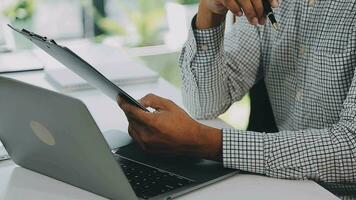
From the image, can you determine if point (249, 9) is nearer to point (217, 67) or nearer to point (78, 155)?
point (217, 67)

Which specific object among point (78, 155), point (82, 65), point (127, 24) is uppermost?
point (82, 65)

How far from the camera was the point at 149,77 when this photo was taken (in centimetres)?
153

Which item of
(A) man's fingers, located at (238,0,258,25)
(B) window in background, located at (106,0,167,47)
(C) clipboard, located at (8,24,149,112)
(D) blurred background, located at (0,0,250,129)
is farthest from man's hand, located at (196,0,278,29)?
(B) window in background, located at (106,0,167,47)

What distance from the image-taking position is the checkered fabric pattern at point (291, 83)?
0.97 metres

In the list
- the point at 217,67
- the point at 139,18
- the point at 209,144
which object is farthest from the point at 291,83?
the point at 139,18

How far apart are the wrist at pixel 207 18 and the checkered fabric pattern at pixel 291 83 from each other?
0.02 metres

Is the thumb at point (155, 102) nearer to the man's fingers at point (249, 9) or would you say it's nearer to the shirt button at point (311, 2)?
the man's fingers at point (249, 9)

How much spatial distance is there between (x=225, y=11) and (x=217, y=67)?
0.51 ft

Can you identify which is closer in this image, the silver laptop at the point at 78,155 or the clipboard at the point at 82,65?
the silver laptop at the point at 78,155

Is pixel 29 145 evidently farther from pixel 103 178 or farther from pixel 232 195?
pixel 232 195

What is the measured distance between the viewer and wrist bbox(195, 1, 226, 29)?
123 cm

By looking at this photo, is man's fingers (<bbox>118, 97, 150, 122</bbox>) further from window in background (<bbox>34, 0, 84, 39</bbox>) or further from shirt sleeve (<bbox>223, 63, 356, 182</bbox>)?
window in background (<bbox>34, 0, 84, 39</bbox>)

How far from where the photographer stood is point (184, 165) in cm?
97

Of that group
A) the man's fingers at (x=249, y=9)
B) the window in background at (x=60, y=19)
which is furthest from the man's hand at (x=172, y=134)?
the window in background at (x=60, y=19)
